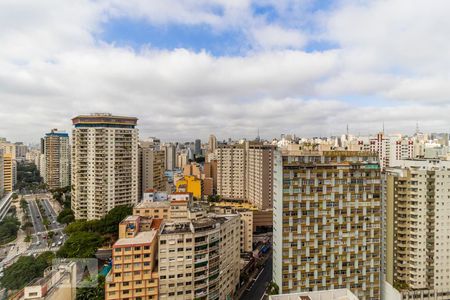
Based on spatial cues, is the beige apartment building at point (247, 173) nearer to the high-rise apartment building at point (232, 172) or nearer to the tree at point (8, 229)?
the high-rise apartment building at point (232, 172)

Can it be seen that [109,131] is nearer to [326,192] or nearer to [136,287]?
[136,287]

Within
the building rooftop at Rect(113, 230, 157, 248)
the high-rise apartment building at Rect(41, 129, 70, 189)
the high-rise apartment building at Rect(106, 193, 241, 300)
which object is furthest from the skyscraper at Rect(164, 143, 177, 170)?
the building rooftop at Rect(113, 230, 157, 248)

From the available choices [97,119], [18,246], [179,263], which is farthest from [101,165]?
[179,263]

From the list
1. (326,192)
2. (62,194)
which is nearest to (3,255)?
(62,194)

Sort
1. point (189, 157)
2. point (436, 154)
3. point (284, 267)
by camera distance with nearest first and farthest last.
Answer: point (284, 267) → point (436, 154) → point (189, 157)

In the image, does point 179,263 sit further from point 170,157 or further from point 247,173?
point 170,157

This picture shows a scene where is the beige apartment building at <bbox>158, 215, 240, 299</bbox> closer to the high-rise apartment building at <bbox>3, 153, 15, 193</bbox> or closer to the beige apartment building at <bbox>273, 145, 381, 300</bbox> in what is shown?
the beige apartment building at <bbox>273, 145, 381, 300</bbox>
